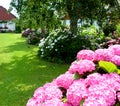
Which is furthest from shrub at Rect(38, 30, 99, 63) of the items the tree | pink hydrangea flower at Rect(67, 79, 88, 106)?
pink hydrangea flower at Rect(67, 79, 88, 106)

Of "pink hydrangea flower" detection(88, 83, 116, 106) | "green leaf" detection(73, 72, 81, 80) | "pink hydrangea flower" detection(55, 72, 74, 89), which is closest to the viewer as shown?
"pink hydrangea flower" detection(88, 83, 116, 106)

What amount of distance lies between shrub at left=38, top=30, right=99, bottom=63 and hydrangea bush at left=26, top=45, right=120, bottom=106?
41.7ft

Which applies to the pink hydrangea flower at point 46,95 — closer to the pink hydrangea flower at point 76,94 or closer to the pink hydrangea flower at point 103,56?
the pink hydrangea flower at point 76,94

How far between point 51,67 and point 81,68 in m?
11.7

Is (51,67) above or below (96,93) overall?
below

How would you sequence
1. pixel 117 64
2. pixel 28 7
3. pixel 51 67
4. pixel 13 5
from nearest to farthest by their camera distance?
pixel 117 64, pixel 51 67, pixel 28 7, pixel 13 5

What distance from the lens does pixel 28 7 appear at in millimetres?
18609

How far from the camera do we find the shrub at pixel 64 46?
17125 mm

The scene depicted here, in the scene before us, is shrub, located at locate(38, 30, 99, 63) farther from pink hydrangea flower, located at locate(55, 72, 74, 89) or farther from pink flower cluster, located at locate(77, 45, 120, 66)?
pink hydrangea flower, located at locate(55, 72, 74, 89)

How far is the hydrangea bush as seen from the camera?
3195mm

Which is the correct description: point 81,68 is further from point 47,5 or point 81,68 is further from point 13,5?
point 13,5

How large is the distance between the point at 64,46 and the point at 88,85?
14106 mm

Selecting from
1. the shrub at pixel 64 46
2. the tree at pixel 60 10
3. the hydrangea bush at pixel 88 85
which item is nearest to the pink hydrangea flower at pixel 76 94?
the hydrangea bush at pixel 88 85

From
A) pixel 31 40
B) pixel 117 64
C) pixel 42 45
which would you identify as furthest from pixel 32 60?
pixel 117 64
